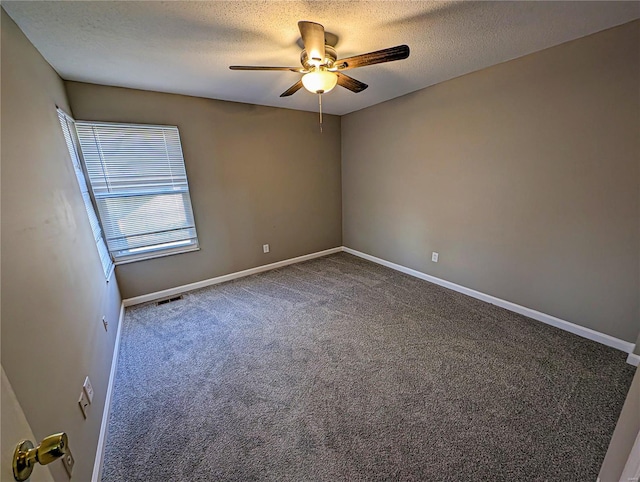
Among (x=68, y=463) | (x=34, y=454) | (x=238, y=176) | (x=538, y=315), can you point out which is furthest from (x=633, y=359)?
(x=238, y=176)

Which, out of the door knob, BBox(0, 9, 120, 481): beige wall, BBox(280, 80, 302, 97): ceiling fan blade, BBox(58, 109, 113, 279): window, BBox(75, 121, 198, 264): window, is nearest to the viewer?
the door knob

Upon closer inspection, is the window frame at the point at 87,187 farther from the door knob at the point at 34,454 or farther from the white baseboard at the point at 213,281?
the door knob at the point at 34,454

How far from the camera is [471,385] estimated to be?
1.76 meters

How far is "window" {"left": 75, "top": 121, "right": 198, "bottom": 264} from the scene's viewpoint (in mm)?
2521

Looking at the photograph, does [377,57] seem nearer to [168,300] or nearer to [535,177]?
[535,177]

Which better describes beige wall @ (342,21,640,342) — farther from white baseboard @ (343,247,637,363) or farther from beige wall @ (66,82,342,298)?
beige wall @ (66,82,342,298)

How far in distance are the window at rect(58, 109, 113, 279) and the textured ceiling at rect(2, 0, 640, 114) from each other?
0.41m

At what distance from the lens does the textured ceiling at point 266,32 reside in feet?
4.69

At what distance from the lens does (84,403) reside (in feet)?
4.31

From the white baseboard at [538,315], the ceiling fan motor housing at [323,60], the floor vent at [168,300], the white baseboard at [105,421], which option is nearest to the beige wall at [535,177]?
the white baseboard at [538,315]

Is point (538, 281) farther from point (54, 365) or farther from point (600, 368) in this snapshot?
point (54, 365)

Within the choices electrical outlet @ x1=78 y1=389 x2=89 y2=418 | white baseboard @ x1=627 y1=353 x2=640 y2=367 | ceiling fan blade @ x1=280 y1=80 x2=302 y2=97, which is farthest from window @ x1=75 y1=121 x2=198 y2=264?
white baseboard @ x1=627 y1=353 x2=640 y2=367

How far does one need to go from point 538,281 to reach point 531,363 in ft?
2.68

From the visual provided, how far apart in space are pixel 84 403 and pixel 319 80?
228 cm
